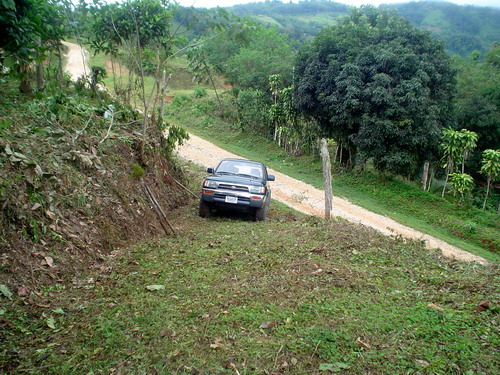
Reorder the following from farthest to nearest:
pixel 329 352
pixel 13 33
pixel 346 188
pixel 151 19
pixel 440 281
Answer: pixel 346 188 < pixel 151 19 < pixel 440 281 < pixel 13 33 < pixel 329 352

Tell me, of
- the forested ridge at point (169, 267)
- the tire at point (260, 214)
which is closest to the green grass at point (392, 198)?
the forested ridge at point (169, 267)

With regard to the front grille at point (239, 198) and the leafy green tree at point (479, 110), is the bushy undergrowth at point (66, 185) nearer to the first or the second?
the front grille at point (239, 198)

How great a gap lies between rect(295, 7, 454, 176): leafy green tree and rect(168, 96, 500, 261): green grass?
1.29 m

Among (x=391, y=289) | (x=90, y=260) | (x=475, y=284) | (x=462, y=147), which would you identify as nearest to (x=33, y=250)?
(x=90, y=260)

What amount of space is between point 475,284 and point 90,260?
5.58 metres

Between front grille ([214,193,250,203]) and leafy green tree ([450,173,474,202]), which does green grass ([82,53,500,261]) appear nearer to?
leafy green tree ([450,173,474,202])

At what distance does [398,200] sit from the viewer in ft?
58.8

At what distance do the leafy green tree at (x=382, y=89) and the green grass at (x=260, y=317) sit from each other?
467 inches

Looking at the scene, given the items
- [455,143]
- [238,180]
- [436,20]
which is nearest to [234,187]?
[238,180]

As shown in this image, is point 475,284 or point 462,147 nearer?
point 475,284

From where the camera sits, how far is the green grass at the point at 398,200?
14.7m

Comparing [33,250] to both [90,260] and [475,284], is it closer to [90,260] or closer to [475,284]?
[90,260]

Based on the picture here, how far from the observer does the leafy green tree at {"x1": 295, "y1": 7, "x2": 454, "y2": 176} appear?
17797 mm

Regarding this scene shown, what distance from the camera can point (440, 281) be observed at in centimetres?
602
